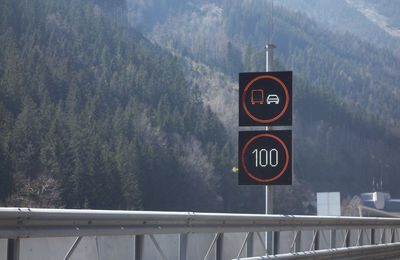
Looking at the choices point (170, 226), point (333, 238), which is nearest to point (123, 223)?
point (170, 226)

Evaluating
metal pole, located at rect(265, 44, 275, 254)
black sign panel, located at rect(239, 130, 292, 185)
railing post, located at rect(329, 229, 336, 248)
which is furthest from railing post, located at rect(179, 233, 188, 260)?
railing post, located at rect(329, 229, 336, 248)

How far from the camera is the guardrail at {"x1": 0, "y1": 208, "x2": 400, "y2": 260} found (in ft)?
21.2

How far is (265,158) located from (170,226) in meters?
3.72

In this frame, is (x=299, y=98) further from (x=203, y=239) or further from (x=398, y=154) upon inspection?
(x=203, y=239)

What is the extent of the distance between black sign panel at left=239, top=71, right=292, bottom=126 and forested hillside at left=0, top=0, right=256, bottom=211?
6988 centimetres

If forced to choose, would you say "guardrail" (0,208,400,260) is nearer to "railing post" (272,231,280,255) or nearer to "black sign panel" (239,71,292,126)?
"railing post" (272,231,280,255)

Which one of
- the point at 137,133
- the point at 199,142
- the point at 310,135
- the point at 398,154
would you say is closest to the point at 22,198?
the point at 137,133

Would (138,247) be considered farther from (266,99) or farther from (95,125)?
(95,125)

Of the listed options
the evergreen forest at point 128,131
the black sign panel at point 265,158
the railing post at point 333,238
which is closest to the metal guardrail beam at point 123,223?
the black sign panel at point 265,158

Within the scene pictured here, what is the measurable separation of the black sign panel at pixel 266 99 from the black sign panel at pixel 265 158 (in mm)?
224

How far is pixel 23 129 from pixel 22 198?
15351mm

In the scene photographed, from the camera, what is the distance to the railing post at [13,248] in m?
6.41

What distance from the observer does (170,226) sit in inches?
334

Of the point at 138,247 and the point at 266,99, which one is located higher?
the point at 266,99
